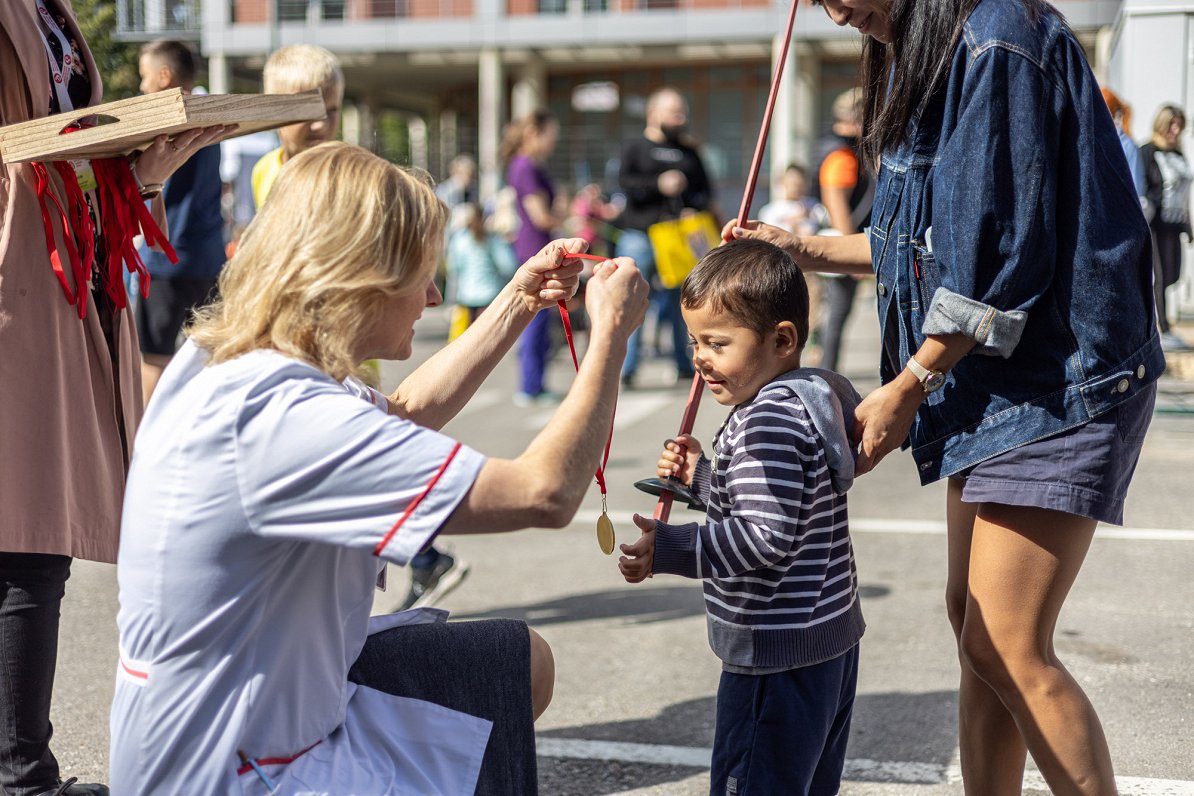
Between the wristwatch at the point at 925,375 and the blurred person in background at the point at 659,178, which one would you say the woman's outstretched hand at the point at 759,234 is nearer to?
the wristwatch at the point at 925,375

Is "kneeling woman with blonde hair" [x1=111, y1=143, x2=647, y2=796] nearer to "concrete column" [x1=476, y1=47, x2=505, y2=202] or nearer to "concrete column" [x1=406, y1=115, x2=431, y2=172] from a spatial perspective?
"concrete column" [x1=406, y1=115, x2=431, y2=172]

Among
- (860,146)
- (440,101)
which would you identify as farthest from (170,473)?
(440,101)

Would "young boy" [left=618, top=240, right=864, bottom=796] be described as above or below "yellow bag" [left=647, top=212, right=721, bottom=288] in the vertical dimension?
above

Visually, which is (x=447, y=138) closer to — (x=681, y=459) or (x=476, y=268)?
(x=476, y=268)

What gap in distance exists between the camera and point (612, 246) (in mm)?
14367

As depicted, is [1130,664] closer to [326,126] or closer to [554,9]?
[326,126]

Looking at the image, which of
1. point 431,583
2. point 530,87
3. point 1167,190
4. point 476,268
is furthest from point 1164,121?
point 530,87

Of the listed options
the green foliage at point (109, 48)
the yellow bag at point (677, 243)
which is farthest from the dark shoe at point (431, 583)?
the yellow bag at point (677, 243)

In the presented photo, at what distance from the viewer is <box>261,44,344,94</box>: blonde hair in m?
4.38

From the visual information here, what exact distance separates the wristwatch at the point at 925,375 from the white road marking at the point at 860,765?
1289 millimetres

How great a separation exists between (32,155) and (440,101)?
43.7 m

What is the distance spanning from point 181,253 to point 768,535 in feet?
10.4

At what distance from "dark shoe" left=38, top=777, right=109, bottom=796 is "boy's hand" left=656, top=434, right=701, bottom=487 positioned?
145cm

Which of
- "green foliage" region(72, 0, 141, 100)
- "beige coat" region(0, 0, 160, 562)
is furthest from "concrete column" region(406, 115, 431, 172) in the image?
"beige coat" region(0, 0, 160, 562)
